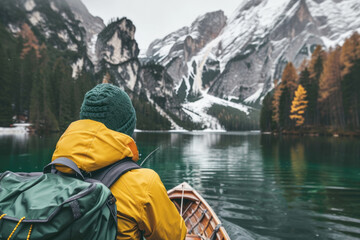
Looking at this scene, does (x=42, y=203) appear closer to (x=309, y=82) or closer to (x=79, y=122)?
(x=79, y=122)

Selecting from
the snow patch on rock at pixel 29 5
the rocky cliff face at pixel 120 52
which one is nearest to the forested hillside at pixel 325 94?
the rocky cliff face at pixel 120 52

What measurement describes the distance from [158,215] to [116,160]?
59 cm

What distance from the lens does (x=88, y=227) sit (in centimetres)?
122

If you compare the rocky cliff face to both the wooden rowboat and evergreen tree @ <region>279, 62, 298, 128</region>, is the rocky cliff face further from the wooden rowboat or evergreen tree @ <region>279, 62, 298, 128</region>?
the wooden rowboat

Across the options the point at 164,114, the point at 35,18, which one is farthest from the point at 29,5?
the point at 164,114

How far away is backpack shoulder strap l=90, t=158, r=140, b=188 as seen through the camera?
5.28 feet

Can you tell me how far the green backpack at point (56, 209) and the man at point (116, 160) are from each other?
0.53ft

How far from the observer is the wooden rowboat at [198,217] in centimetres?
423

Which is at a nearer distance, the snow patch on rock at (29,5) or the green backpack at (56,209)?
the green backpack at (56,209)

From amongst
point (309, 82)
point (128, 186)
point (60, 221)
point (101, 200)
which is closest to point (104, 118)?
point (128, 186)

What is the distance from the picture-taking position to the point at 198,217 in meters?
5.26

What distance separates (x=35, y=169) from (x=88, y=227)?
14310 mm

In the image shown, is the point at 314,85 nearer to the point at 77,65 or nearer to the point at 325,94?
the point at 325,94

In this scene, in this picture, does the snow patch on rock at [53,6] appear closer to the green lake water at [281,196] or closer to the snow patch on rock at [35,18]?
the snow patch on rock at [35,18]
